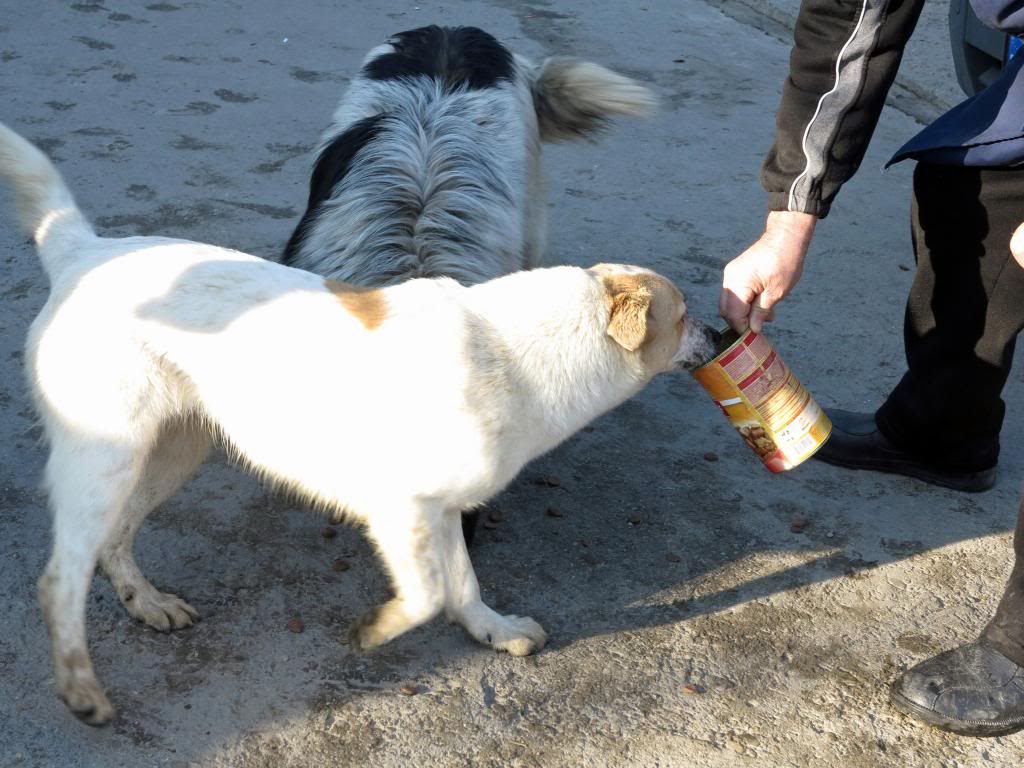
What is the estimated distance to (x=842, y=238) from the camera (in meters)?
5.16

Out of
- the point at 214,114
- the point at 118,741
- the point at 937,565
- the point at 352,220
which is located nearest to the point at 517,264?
the point at 352,220

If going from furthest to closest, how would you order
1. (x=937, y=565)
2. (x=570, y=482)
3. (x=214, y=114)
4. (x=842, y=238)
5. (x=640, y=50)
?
(x=640, y=50) → (x=214, y=114) → (x=842, y=238) → (x=570, y=482) → (x=937, y=565)

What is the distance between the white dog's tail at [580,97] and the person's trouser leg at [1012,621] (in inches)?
94.0

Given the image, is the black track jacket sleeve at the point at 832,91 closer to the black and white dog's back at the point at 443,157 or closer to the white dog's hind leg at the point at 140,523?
the black and white dog's back at the point at 443,157

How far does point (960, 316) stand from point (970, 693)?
3.67 feet

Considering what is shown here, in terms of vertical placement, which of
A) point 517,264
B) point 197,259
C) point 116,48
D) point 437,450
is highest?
point 197,259

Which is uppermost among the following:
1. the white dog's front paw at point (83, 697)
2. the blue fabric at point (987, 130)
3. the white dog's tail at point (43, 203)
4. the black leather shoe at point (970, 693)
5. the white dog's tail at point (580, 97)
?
the blue fabric at point (987, 130)

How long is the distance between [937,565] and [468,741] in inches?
59.3

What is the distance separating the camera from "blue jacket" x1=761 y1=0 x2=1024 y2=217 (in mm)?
2826

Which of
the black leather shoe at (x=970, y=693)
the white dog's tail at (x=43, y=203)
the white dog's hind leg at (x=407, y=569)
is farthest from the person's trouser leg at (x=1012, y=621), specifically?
the white dog's tail at (x=43, y=203)

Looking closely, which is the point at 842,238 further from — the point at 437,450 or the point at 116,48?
the point at 116,48

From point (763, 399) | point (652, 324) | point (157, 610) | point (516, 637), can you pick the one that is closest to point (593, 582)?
point (516, 637)

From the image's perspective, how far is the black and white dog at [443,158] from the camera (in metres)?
3.35

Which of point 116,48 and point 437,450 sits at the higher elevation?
point 437,450
